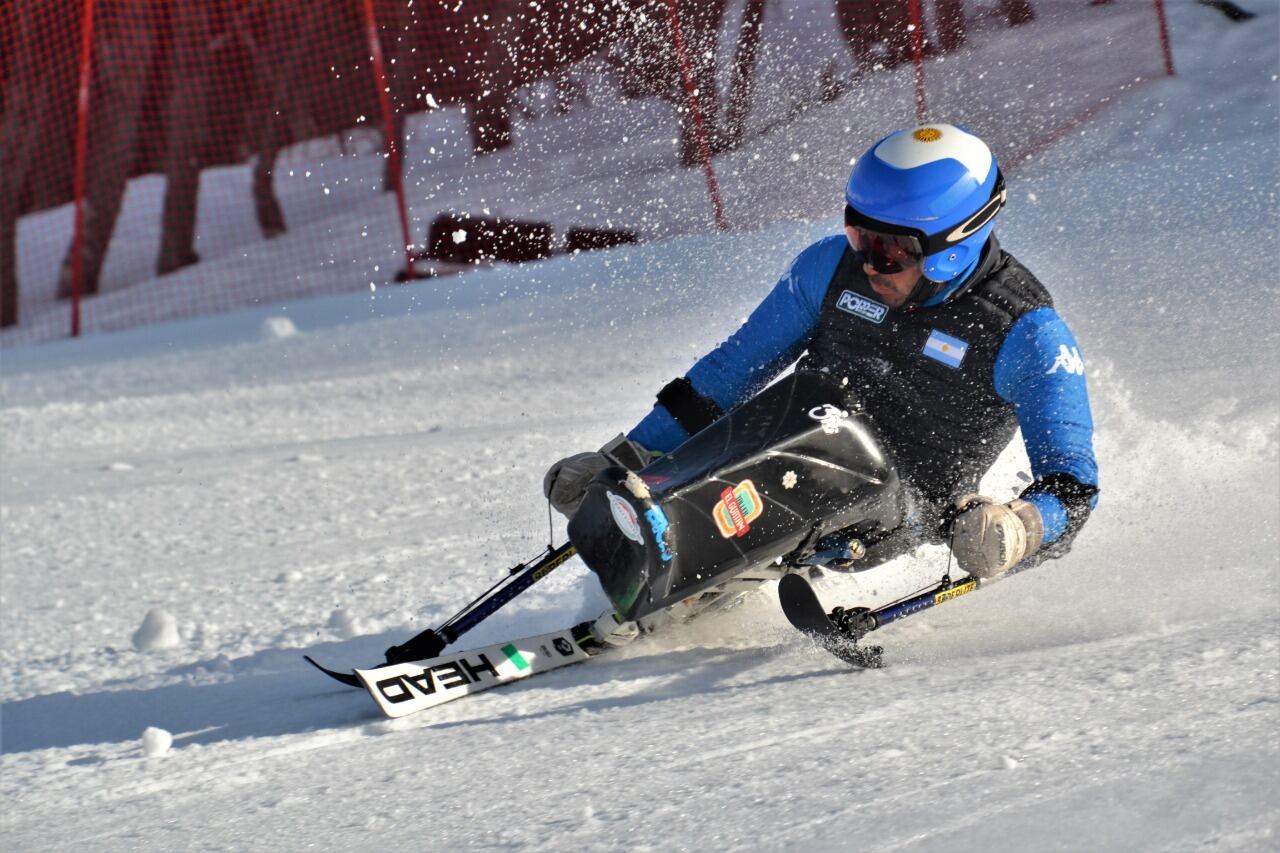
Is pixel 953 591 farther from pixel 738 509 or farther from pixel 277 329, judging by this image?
pixel 277 329

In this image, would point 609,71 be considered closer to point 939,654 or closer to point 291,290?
point 291,290

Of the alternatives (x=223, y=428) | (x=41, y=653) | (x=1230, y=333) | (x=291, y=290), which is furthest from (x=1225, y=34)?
(x=41, y=653)

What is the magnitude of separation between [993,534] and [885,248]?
843mm

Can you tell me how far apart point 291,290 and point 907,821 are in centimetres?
871

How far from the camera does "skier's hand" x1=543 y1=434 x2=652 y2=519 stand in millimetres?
4074

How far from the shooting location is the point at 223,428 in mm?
7523

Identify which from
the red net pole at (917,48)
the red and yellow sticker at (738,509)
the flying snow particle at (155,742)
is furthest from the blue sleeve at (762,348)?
the red net pole at (917,48)

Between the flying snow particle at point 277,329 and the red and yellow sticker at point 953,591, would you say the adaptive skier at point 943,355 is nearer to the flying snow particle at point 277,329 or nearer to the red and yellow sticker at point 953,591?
the red and yellow sticker at point 953,591

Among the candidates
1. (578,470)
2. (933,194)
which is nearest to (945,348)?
(933,194)

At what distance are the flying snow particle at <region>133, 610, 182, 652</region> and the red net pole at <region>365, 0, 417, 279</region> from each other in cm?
594

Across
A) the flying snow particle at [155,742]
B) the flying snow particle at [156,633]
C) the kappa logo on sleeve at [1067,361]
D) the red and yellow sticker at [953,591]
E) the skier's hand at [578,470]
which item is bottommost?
the flying snow particle at [156,633]

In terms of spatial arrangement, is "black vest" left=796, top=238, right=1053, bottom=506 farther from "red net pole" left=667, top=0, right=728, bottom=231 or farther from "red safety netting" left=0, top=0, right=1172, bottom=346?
"red net pole" left=667, top=0, right=728, bottom=231

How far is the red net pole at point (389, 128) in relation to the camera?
33.7 ft

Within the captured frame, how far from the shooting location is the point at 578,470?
4070 millimetres
